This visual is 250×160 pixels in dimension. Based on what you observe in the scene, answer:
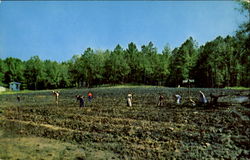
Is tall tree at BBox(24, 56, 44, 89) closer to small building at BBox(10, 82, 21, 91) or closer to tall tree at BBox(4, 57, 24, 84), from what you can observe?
tall tree at BBox(4, 57, 24, 84)

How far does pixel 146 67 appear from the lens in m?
8.96

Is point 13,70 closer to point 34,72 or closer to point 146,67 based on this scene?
point 34,72

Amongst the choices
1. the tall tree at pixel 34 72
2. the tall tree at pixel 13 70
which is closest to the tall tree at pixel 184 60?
the tall tree at pixel 34 72

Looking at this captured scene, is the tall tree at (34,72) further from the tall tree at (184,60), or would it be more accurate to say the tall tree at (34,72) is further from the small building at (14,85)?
the tall tree at (184,60)

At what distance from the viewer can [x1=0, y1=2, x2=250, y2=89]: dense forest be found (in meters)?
7.12

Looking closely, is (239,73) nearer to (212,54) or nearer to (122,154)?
(212,54)

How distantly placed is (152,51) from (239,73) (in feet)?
12.5

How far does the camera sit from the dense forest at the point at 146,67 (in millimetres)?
7121

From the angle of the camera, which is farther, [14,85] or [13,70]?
[14,85]

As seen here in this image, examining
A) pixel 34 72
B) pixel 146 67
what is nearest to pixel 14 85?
pixel 34 72

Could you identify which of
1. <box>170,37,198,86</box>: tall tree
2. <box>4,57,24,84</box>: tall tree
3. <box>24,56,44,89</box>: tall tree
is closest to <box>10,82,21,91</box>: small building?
<box>4,57,24,84</box>: tall tree

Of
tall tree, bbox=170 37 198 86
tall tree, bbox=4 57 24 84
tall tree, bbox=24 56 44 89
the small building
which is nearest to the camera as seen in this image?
tall tree, bbox=170 37 198 86

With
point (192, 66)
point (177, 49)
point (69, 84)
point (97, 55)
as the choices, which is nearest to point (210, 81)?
point (192, 66)

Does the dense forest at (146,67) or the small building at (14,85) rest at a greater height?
the dense forest at (146,67)
